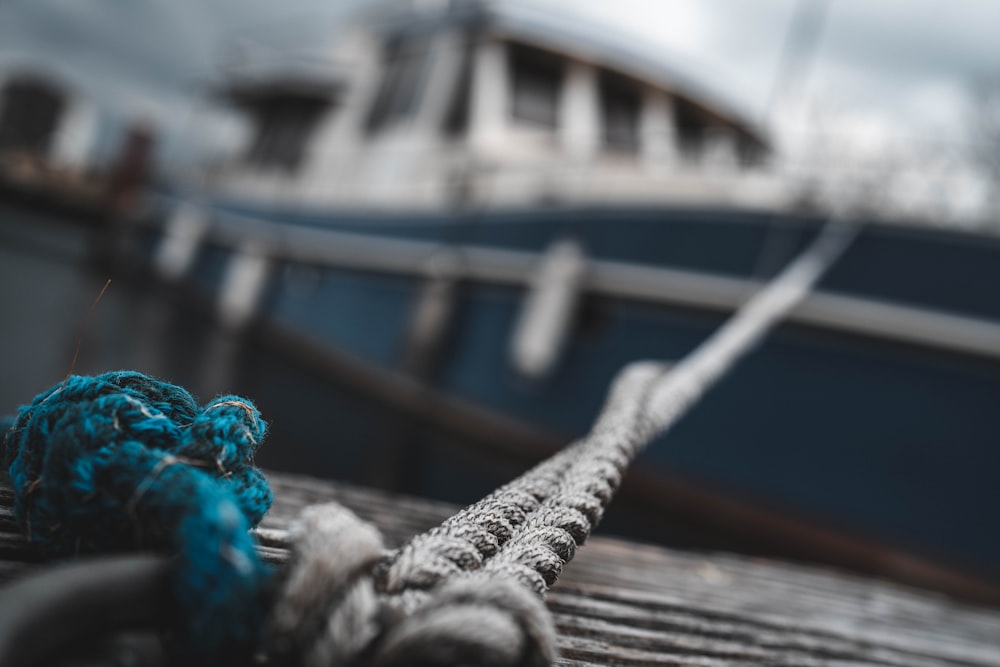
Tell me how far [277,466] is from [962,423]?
14.0ft

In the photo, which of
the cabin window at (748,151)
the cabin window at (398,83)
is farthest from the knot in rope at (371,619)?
the cabin window at (398,83)

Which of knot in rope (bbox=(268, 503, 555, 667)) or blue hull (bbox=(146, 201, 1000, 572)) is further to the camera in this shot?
blue hull (bbox=(146, 201, 1000, 572))

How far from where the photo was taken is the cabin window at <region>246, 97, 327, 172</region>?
10961 millimetres

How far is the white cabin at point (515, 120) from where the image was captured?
700 centimetres

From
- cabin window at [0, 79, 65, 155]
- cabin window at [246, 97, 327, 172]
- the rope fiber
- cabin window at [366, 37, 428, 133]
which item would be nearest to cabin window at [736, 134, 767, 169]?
cabin window at [366, 37, 428, 133]

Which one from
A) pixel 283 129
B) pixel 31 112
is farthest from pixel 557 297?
pixel 31 112

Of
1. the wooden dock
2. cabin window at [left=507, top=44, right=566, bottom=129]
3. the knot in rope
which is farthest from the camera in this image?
cabin window at [left=507, top=44, right=566, bottom=129]

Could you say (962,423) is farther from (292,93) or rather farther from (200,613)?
(292,93)

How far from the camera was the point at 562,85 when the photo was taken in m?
7.82

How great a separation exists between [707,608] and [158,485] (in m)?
1.32

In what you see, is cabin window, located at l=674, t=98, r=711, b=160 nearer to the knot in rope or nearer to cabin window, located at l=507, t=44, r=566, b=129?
cabin window, located at l=507, t=44, r=566, b=129

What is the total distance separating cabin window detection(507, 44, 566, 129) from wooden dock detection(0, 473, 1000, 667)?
5.82 metres

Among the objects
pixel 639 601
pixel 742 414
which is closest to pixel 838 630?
pixel 639 601

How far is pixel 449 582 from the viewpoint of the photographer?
73cm
